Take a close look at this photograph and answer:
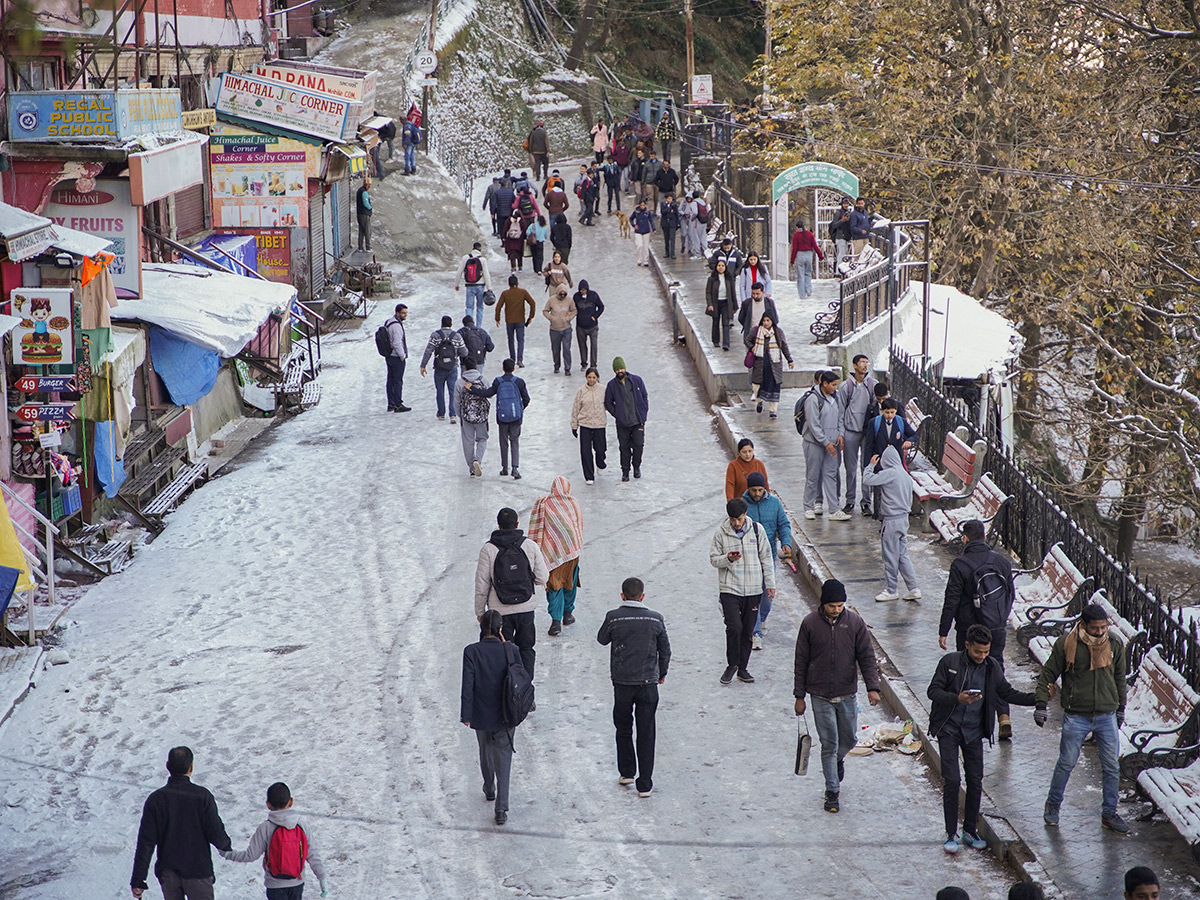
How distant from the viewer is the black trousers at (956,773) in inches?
330

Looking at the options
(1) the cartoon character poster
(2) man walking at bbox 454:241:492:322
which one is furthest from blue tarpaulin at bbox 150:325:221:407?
(2) man walking at bbox 454:241:492:322

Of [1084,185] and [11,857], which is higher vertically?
[1084,185]

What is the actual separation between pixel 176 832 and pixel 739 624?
4.98m

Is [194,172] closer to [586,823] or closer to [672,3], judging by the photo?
[586,823]

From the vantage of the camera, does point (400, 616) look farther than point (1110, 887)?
Yes

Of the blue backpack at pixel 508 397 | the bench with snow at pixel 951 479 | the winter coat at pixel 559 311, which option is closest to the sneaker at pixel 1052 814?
the bench with snow at pixel 951 479

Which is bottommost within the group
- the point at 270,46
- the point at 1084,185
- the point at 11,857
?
the point at 11,857

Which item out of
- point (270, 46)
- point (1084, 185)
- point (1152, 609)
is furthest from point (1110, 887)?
point (270, 46)

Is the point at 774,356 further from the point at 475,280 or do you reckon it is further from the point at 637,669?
the point at 637,669

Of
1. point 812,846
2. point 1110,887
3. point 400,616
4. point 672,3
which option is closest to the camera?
point 1110,887

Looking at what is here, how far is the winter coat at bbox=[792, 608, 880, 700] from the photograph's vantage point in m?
8.96

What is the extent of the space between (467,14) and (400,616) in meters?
Result: 39.6

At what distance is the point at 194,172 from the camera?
19.3 metres

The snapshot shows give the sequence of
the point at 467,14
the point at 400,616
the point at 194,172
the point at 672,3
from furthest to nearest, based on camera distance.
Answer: the point at 672,3 < the point at 467,14 < the point at 194,172 < the point at 400,616
